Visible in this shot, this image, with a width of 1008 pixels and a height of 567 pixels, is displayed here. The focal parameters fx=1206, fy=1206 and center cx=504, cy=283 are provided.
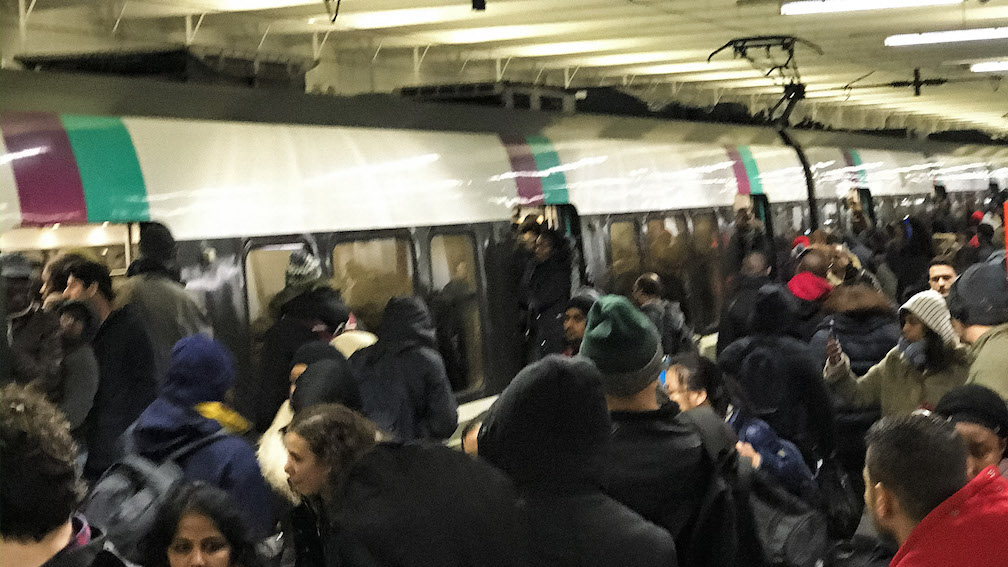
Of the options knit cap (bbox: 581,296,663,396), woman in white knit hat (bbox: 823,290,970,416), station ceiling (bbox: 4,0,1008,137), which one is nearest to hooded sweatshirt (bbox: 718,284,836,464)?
woman in white knit hat (bbox: 823,290,970,416)

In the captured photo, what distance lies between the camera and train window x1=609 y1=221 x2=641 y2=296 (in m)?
9.38

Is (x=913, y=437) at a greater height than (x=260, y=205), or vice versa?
(x=260, y=205)

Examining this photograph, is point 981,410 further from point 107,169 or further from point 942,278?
point 942,278

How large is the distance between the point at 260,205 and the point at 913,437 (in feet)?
12.4

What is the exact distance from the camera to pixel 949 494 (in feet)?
9.98

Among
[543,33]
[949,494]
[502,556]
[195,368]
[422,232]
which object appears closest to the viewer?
[502,556]

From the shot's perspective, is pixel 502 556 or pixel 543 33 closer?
pixel 502 556

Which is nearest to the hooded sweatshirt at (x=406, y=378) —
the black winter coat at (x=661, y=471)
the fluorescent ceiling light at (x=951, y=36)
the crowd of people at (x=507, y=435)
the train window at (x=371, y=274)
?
the crowd of people at (x=507, y=435)

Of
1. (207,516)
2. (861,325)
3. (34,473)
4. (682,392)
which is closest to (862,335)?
(861,325)

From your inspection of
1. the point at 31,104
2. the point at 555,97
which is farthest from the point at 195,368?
the point at 555,97

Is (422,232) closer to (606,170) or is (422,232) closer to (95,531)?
(606,170)

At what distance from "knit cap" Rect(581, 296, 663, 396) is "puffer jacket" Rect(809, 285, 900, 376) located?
316 centimetres

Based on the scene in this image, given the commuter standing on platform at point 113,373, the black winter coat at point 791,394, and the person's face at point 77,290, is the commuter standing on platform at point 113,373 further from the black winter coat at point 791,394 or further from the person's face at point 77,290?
the black winter coat at point 791,394

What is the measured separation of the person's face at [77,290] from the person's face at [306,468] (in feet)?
6.51
